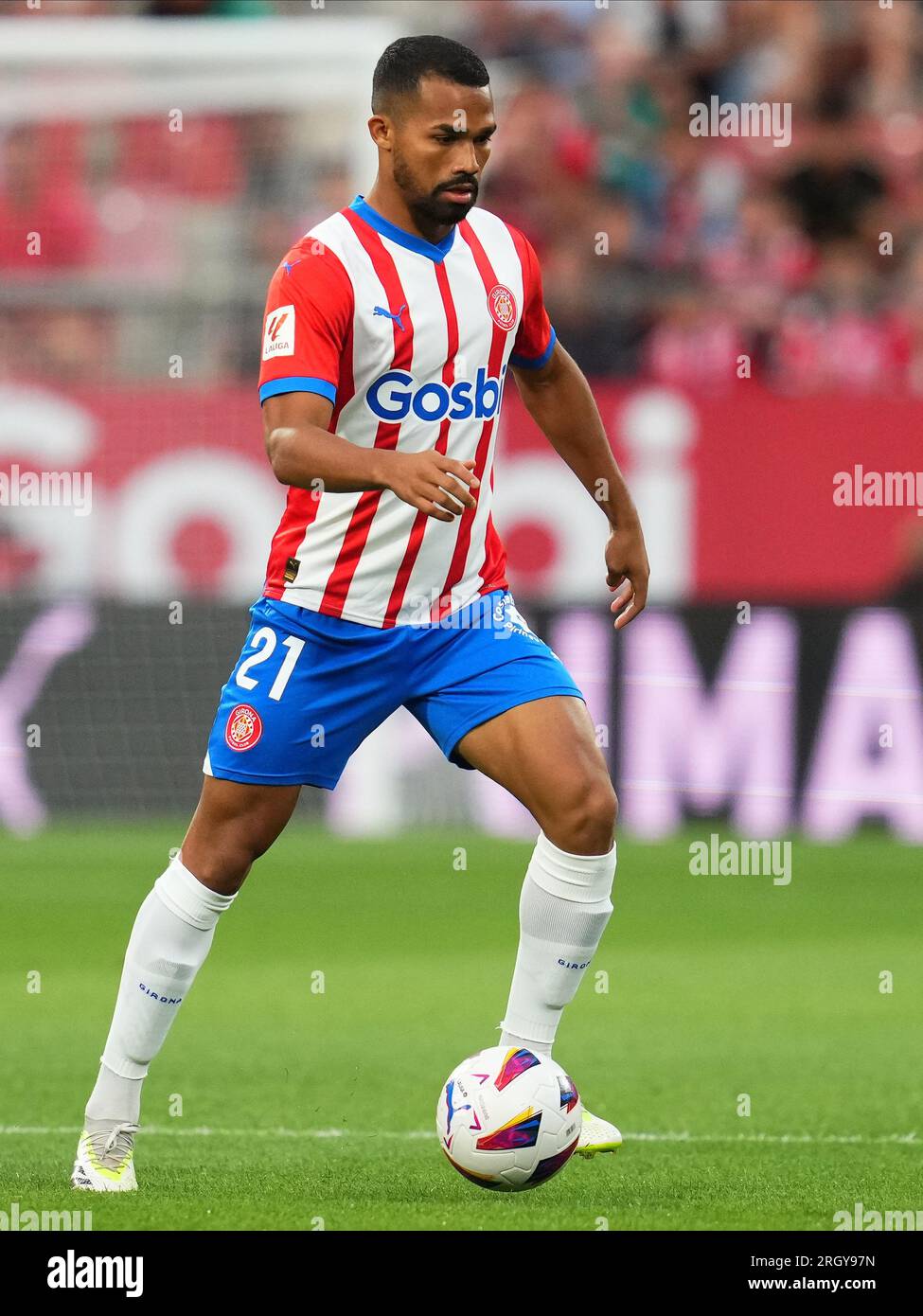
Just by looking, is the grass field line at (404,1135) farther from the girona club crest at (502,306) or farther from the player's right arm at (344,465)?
the girona club crest at (502,306)

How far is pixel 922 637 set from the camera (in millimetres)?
10734

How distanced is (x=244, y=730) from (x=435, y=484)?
917 millimetres

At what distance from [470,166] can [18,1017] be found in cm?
374

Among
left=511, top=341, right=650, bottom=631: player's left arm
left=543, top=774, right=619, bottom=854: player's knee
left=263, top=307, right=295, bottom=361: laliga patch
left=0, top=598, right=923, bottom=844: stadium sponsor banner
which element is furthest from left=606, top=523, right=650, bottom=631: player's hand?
left=0, top=598, right=923, bottom=844: stadium sponsor banner

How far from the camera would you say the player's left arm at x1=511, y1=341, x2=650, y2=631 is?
5332 millimetres

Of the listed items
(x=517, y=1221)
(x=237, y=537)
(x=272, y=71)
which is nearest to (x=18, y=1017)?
(x=517, y=1221)

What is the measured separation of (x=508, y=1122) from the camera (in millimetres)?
4531

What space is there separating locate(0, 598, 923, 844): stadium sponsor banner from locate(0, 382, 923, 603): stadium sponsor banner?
214 mm

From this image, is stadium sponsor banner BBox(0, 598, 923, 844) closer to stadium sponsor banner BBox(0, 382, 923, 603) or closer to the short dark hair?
stadium sponsor banner BBox(0, 382, 923, 603)

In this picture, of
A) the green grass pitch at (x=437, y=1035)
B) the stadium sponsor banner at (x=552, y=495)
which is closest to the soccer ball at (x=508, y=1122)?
the green grass pitch at (x=437, y=1035)

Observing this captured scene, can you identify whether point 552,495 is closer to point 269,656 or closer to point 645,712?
point 645,712

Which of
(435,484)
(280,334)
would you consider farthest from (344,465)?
(280,334)

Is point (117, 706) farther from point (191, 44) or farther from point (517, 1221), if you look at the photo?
point (517, 1221)
